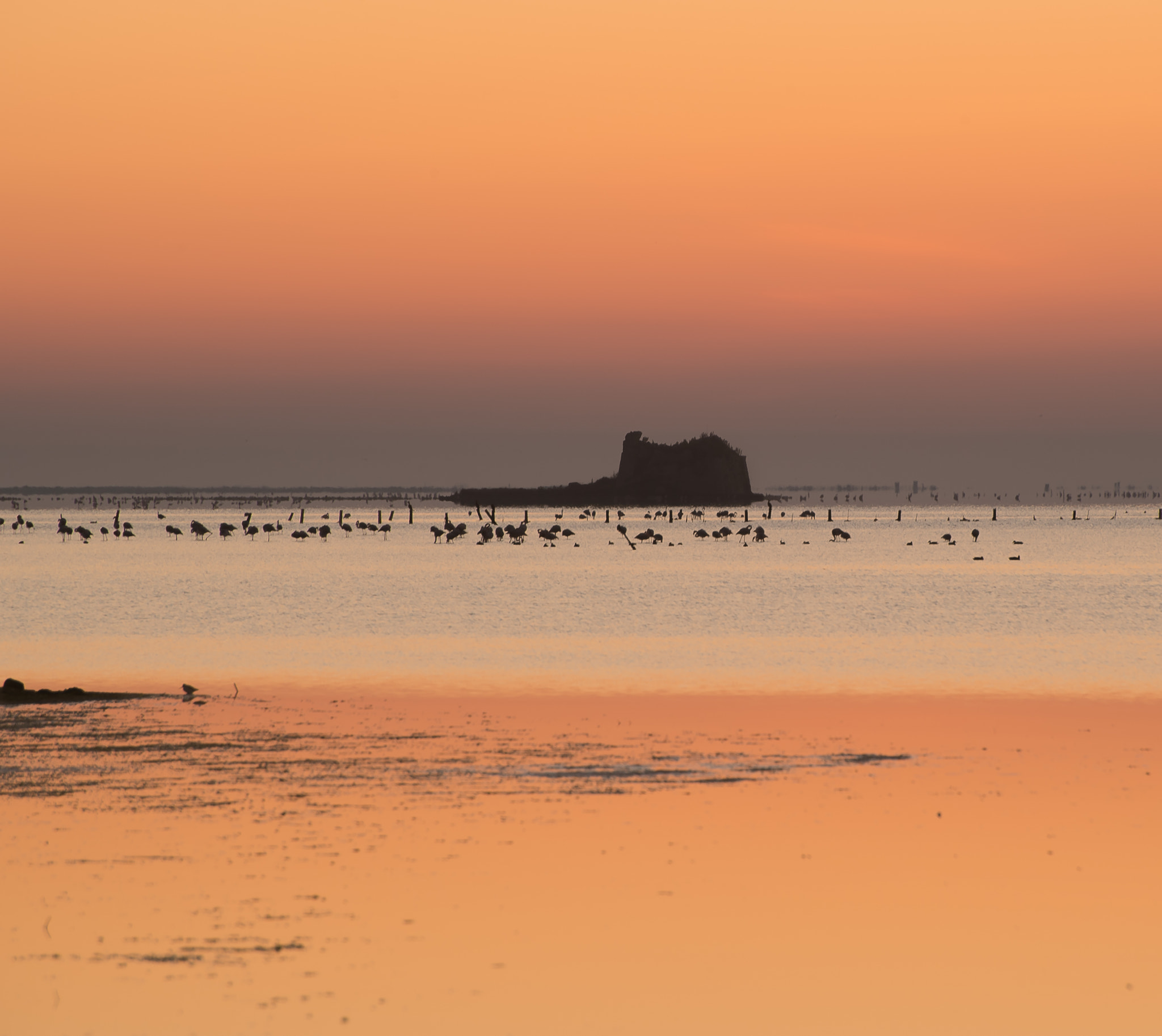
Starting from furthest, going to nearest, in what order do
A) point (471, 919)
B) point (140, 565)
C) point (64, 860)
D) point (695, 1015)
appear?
point (140, 565)
point (64, 860)
point (471, 919)
point (695, 1015)

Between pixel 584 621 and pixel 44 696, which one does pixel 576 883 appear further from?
pixel 584 621

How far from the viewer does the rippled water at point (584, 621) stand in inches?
1234

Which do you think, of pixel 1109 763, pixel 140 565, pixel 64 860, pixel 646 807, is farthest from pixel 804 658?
pixel 140 565

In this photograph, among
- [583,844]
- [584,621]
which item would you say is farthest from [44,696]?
[584,621]

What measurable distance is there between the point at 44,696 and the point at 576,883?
50.1ft

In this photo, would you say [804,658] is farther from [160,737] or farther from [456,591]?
[456,591]

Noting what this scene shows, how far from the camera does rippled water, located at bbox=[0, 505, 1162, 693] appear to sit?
31.3 m

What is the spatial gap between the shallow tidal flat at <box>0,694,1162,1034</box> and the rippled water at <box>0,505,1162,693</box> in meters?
9.87

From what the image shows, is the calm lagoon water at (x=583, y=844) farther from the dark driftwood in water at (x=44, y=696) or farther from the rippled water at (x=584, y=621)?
the dark driftwood in water at (x=44, y=696)

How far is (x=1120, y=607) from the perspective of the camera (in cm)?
5312

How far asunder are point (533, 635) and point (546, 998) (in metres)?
31.7

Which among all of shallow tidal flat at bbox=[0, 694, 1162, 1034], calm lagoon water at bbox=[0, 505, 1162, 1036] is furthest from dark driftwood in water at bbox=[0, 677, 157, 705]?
shallow tidal flat at bbox=[0, 694, 1162, 1034]

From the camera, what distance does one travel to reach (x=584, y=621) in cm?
4691

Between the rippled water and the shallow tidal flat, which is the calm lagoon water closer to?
the shallow tidal flat
